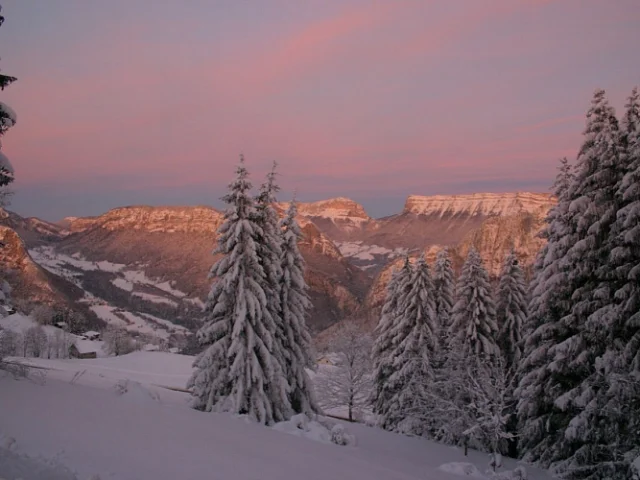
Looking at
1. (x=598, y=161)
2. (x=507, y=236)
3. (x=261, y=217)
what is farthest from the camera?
(x=507, y=236)

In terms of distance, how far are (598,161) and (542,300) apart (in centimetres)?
488

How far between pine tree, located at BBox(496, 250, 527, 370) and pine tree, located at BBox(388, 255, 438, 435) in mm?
4075

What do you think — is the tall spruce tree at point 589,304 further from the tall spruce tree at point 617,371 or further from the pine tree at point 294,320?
the pine tree at point 294,320

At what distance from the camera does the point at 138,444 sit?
8102mm

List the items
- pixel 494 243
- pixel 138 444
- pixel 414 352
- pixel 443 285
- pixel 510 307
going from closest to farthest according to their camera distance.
Answer: pixel 138 444 → pixel 414 352 → pixel 510 307 → pixel 443 285 → pixel 494 243

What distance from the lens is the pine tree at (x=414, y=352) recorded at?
24.2 meters

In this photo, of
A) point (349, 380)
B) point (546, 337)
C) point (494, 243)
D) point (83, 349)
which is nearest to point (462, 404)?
point (546, 337)

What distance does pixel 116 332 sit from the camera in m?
100

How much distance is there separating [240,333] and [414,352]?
11220 millimetres

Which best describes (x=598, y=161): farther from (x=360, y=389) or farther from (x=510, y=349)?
(x=360, y=389)

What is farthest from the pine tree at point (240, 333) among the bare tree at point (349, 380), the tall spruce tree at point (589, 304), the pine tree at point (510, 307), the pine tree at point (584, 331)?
the bare tree at point (349, 380)

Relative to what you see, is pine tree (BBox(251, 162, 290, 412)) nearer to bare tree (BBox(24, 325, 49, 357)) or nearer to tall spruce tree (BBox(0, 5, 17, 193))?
tall spruce tree (BBox(0, 5, 17, 193))

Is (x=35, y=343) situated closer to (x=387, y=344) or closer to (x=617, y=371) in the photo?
(x=387, y=344)

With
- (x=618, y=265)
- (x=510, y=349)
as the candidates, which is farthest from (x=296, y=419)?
(x=510, y=349)
